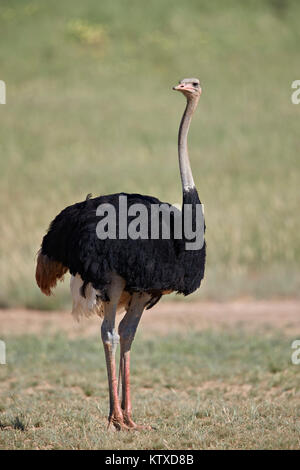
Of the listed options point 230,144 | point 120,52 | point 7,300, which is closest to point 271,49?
point 120,52

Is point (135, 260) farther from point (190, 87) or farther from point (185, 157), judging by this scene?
point (190, 87)

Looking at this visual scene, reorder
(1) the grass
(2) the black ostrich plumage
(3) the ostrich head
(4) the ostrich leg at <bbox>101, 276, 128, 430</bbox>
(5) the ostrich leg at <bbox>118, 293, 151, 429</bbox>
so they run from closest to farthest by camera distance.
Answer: (1) the grass
(2) the black ostrich plumage
(4) the ostrich leg at <bbox>101, 276, 128, 430</bbox>
(5) the ostrich leg at <bbox>118, 293, 151, 429</bbox>
(3) the ostrich head

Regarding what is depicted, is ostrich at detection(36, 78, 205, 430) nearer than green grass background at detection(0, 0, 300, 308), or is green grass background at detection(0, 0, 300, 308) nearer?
ostrich at detection(36, 78, 205, 430)

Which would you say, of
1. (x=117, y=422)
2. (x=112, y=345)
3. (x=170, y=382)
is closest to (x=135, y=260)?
(x=112, y=345)

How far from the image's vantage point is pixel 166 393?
7.96 metres

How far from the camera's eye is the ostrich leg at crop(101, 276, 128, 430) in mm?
6035

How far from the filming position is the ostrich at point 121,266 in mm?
5941

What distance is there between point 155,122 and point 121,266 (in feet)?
60.3

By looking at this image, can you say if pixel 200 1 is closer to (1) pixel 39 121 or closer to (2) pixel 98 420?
(1) pixel 39 121

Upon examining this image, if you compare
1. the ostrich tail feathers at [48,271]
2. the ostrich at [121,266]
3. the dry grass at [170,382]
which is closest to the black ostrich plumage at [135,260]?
the ostrich at [121,266]

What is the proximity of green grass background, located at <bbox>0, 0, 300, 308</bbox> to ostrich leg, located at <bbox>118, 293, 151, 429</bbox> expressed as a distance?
6.20 meters

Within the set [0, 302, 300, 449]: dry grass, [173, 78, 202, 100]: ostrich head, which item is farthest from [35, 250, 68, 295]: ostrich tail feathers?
[173, 78, 202, 100]: ostrich head

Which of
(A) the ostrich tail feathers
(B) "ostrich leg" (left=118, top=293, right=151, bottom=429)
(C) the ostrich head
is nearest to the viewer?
(B) "ostrich leg" (left=118, top=293, right=151, bottom=429)

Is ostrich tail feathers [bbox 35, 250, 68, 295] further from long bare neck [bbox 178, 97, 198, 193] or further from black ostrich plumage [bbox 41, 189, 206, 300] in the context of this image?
long bare neck [bbox 178, 97, 198, 193]
